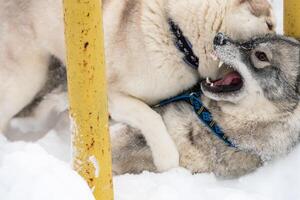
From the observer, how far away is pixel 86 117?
6.98 feet

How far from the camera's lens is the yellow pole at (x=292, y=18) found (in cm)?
333

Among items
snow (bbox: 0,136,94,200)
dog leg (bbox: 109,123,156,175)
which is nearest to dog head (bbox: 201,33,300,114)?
dog leg (bbox: 109,123,156,175)

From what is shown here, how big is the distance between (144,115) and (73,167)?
88 centimetres

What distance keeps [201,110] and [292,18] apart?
0.83 meters

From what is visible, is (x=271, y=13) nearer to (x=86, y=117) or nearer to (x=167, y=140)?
(x=167, y=140)

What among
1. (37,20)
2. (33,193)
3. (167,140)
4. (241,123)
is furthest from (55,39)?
(33,193)

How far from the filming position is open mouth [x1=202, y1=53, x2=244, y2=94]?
306 centimetres

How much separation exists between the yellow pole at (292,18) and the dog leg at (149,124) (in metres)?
1.03

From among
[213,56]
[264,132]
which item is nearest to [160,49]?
[213,56]

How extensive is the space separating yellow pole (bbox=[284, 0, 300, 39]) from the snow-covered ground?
0.80 m

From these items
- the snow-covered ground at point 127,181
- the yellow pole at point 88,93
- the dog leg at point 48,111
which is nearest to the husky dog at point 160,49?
the snow-covered ground at point 127,181

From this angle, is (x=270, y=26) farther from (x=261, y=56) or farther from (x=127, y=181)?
(x=127, y=181)

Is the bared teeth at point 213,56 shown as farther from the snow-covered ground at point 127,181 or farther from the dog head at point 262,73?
the snow-covered ground at point 127,181

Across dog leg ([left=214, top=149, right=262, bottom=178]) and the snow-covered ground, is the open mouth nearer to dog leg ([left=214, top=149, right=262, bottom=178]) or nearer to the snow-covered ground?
dog leg ([left=214, top=149, right=262, bottom=178])
